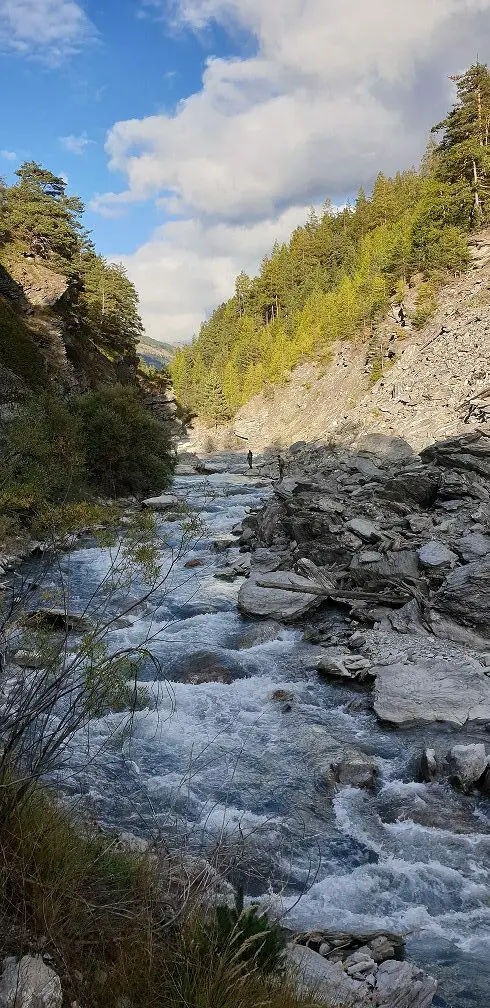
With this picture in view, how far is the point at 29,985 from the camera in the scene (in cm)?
293

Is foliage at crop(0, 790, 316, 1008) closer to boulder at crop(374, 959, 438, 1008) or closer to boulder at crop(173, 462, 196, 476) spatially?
boulder at crop(374, 959, 438, 1008)

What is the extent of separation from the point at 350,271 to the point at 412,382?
39.4 metres

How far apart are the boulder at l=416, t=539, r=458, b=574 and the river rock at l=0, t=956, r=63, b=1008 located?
39.5ft

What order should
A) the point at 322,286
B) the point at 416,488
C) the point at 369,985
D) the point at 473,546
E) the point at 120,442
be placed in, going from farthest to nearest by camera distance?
the point at 322,286
the point at 120,442
the point at 416,488
the point at 473,546
the point at 369,985

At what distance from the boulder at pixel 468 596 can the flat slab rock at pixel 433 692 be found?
1.23 meters

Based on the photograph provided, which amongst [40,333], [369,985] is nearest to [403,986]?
[369,985]

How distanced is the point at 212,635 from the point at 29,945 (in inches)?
416

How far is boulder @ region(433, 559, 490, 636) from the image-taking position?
39.2ft

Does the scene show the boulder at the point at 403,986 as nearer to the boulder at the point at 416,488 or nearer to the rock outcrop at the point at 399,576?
the rock outcrop at the point at 399,576

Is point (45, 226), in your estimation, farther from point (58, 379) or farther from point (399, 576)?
point (399, 576)

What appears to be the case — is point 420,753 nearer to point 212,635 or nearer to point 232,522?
point 212,635

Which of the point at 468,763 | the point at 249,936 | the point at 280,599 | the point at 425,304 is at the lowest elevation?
the point at 468,763

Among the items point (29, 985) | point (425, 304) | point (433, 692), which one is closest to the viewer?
point (29, 985)

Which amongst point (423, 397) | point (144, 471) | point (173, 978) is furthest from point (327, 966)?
point (423, 397)
